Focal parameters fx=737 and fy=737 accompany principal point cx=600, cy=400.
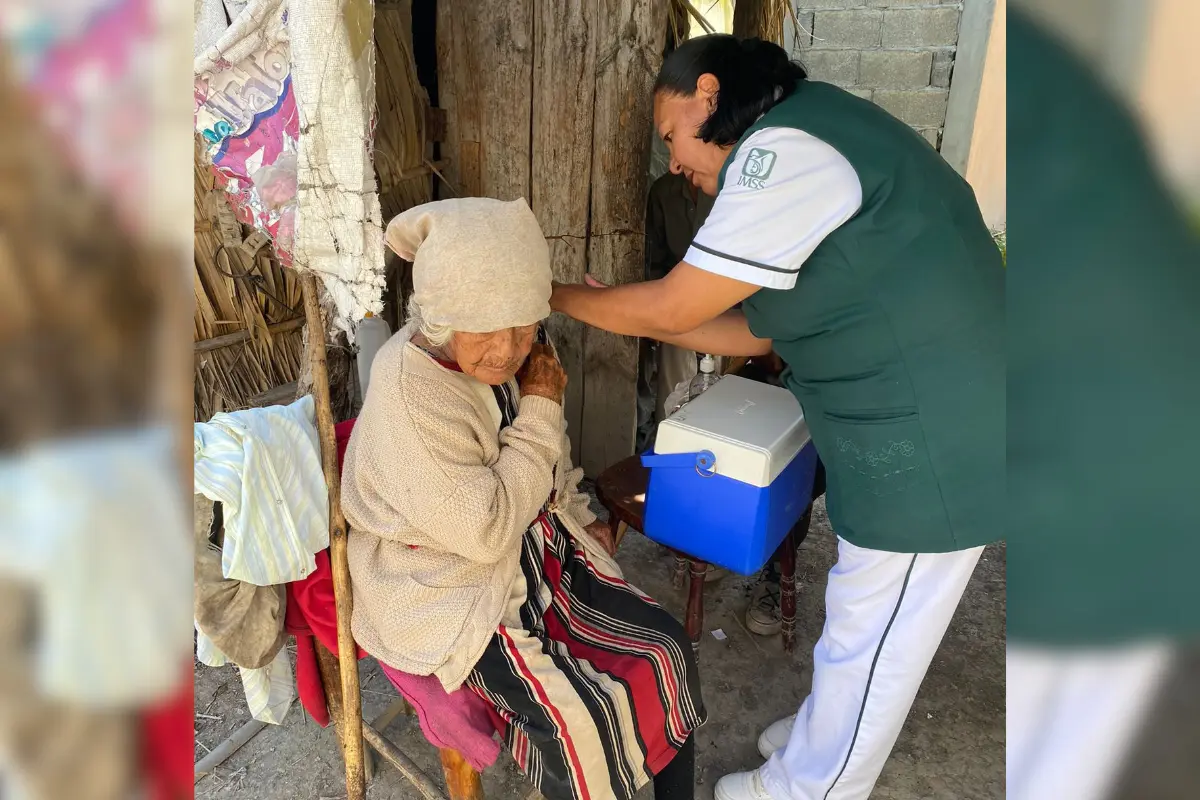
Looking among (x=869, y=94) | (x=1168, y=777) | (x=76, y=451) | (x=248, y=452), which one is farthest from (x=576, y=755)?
(x=869, y=94)

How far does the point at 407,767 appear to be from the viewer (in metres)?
1.92

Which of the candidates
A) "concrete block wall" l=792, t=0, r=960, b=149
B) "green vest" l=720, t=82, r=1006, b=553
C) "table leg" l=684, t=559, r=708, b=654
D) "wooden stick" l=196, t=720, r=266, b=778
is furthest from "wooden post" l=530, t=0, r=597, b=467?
"concrete block wall" l=792, t=0, r=960, b=149

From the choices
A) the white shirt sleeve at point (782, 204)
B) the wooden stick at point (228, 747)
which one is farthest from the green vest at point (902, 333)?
the wooden stick at point (228, 747)

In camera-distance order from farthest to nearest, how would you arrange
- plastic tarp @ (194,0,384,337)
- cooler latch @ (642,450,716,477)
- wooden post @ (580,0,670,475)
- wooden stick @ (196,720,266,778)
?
1. wooden post @ (580,0,670,475)
2. wooden stick @ (196,720,266,778)
3. cooler latch @ (642,450,716,477)
4. plastic tarp @ (194,0,384,337)

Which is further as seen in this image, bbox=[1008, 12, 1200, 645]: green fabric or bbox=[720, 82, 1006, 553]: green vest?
bbox=[720, 82, 1006, 553]: green vest

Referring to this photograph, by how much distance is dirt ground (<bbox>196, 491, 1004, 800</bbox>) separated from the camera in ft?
7.22

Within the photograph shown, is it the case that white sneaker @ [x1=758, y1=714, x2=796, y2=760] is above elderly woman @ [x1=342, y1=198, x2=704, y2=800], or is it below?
below

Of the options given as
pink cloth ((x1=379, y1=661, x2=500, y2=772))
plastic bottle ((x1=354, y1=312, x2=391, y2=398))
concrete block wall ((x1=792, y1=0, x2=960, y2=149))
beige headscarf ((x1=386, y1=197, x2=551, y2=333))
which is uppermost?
concrete block wall ((x1=792, y1=0, x2=960, y2=149))

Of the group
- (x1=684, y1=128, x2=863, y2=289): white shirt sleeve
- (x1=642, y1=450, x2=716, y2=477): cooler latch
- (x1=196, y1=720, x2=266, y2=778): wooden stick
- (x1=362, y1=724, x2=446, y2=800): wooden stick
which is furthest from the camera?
(x1=196, y1=720, x2=266, y2=778): wooden stick

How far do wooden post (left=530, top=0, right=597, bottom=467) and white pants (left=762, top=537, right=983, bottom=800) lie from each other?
1.28 meters

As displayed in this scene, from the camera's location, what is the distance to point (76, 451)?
228 millimetres

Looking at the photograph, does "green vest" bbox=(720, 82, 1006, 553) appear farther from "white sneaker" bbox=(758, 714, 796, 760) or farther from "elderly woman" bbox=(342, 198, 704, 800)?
"white sneaker" bbox=(758, 714, 796, 760)

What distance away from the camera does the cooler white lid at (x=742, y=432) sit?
1.95m

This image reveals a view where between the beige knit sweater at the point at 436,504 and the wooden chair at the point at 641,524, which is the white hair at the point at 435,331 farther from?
the wooden chair at the point at 641,524
